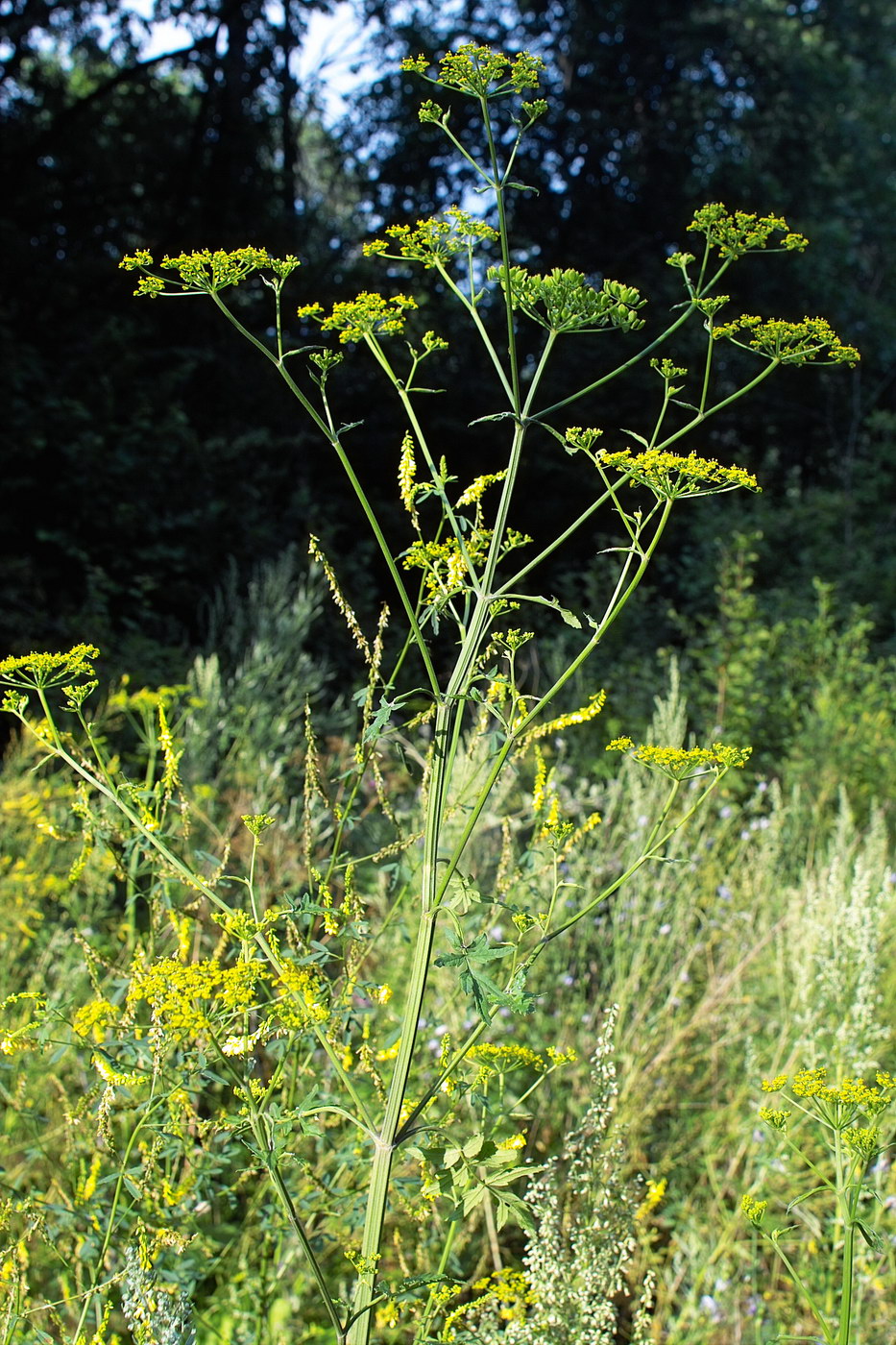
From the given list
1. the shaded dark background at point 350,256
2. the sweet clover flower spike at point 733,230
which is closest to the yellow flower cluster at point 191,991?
the sweet clover flower spike at point 733,230

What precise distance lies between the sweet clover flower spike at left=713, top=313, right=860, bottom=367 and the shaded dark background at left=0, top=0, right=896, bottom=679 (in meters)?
4.30

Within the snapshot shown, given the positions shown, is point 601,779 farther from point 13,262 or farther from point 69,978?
point 13,262

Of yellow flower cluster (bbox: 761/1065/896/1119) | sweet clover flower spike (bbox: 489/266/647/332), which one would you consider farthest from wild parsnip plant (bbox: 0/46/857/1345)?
yellow flower cluster (bbox: 761/1065/896/1119)

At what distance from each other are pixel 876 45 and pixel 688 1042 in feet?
46.3

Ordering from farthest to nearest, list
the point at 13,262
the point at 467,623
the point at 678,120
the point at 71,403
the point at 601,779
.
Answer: the point at 678,120
the point at 13,262
the point at 71,403
the point at 601,779
the point at 467,623

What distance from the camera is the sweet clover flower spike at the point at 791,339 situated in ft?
3.86

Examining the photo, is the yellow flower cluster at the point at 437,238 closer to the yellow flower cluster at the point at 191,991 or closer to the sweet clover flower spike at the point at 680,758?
the sweet clover flower spike at the point at 680,758

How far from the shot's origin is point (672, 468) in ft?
3.57

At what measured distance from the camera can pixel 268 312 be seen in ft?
26.5

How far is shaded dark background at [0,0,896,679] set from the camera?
6.20m

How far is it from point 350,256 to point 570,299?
8.50m

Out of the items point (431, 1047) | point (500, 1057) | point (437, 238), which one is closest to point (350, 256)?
point (431, 1047)

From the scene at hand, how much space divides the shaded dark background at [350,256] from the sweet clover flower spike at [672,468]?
4.33 meters

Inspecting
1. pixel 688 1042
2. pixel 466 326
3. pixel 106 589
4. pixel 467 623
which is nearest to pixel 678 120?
pixel 466 326
